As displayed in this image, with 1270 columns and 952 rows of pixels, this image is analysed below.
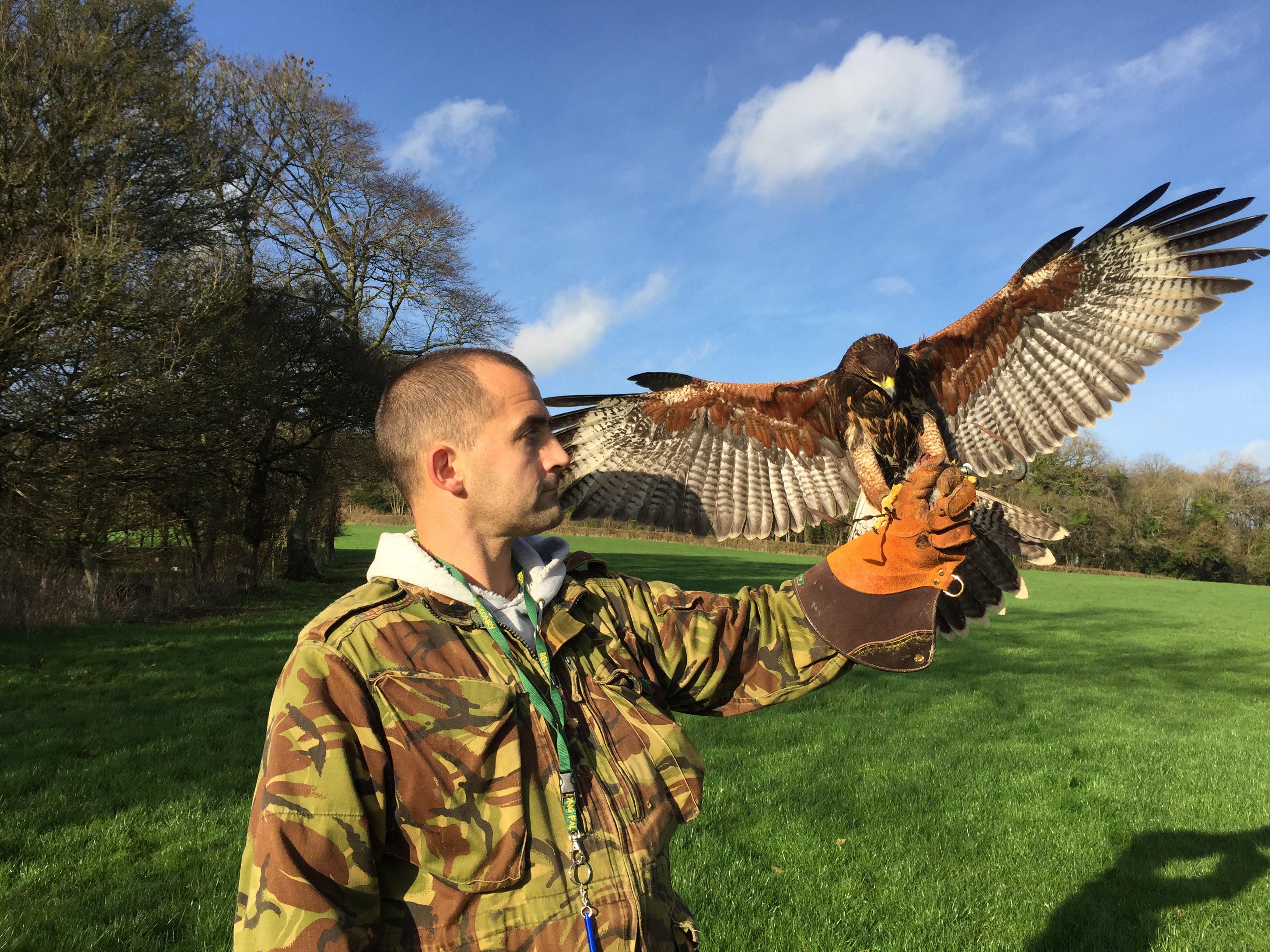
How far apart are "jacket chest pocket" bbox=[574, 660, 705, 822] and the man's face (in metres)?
0.44

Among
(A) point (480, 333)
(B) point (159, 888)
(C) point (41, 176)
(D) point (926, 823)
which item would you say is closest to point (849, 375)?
(D) point (926, 823)

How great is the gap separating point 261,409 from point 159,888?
502 inches

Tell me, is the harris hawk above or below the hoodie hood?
above

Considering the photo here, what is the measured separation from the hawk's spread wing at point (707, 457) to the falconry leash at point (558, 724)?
3.06 m

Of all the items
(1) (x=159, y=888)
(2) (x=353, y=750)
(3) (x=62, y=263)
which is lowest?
(1) (x=159, y=888)

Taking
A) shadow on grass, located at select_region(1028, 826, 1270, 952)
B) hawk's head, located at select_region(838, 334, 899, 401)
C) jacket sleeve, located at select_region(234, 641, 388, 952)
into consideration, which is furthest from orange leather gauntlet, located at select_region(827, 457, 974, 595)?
shadow on grass, located at select_region(1028, 826, 1270, 952)

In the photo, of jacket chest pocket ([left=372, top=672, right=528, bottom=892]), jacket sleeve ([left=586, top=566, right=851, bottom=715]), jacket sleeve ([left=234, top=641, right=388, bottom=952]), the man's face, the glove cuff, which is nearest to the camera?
jacket sleeve ([left=234, top=641, right=388, bottom=952])

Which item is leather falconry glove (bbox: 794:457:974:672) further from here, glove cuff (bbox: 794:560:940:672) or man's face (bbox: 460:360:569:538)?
man's face (bbox: 460:360:569:538)

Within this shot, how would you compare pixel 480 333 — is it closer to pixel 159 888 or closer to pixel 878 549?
pixel 159 888

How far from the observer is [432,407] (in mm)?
1985

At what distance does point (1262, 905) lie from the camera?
4.70 metres

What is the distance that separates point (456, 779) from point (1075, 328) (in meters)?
4.67

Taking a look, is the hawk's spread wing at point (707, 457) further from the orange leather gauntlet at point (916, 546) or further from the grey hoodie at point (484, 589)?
the grey hoodie at point (484, 589)

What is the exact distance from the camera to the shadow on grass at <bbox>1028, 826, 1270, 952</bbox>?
421cm
